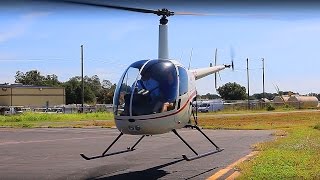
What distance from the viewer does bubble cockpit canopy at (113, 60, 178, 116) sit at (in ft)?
34.2

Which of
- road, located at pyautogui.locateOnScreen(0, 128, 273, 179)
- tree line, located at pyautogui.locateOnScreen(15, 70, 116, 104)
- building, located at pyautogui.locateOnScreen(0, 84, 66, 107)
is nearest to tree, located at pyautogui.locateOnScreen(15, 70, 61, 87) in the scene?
tree line, located at pyautogui.locateOnScreen(15, 70, 116, 104)

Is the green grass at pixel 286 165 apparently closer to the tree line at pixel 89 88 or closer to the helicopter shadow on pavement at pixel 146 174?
the helicopter shadow on pavement at pixel 146 174

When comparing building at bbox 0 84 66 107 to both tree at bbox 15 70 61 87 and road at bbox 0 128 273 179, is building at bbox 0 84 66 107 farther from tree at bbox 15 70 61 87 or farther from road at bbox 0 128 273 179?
road at bbox 0 128 273 179

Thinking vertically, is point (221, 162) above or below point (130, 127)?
below

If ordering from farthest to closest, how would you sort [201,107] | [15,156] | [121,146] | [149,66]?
1. [201,107]
2. [121,146]
3. [15,156]
4. [149,66]

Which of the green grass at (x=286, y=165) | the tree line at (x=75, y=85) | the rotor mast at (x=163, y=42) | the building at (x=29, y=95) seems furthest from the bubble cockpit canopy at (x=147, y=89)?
the tree line at (x=75, y=85)

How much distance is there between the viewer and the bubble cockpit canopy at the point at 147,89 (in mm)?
10422

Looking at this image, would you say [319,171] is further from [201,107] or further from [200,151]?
[201,107]

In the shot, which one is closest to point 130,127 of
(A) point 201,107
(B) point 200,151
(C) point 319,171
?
(C) point 319,171

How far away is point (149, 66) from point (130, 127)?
4.79 feet

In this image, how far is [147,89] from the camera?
10555 millimetres

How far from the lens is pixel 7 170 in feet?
36.2

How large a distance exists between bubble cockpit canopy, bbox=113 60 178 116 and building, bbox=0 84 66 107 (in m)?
85.4

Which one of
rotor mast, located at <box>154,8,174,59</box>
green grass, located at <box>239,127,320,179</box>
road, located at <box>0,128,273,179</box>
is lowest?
road, located at <box>0,128,273,179</box>
